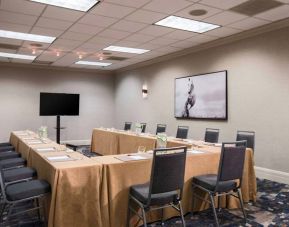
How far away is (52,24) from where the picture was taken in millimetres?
4648

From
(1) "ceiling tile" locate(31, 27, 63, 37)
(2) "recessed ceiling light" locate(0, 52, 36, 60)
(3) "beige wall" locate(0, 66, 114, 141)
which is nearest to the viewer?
(1) "ceiling tile" locate(31, 27, 63, 37)

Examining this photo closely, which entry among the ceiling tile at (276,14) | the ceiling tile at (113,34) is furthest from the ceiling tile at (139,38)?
the ceiling tile at (276,14)

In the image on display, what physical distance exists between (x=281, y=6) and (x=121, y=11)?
2.32 meters

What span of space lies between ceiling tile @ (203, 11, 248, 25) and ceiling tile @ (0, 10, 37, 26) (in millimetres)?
2858

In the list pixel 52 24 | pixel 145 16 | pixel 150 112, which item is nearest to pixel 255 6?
pixel 145 16

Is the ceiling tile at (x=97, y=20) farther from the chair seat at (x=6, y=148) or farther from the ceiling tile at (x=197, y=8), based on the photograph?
the chair seat at (x=6, y=148)

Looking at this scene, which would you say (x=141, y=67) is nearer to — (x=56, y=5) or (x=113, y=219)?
(x=56, y=5)

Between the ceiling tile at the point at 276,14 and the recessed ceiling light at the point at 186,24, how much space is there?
2.62 feet

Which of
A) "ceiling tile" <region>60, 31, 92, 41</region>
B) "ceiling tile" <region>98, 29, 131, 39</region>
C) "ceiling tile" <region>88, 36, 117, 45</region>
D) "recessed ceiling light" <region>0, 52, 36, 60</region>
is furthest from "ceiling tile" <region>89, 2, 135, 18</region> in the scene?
"recessed ceiling light" <region>0, 52, 36, 60</region>

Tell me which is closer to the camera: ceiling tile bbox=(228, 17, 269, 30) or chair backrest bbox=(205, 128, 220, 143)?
ceiling tile bbox=(228, 17, 269, 30)

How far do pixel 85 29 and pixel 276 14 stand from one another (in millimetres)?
3231

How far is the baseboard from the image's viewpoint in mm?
4566

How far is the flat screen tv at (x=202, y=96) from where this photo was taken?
5805 mm

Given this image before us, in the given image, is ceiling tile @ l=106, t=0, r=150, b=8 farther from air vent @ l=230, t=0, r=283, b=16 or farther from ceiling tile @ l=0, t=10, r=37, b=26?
ceiling tile @ l=0, t=10, r=37, b=26
